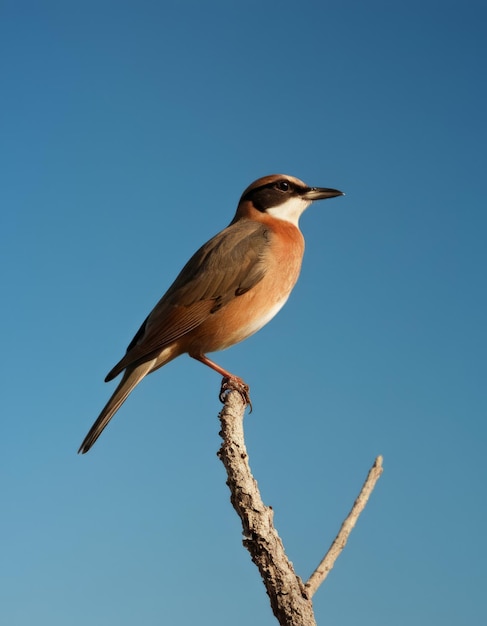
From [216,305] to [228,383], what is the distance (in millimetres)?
842

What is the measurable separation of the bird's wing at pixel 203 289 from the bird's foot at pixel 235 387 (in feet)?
2.18

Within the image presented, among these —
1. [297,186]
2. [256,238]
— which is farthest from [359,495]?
[297,186]

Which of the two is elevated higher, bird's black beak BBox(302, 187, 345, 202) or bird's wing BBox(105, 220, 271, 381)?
bird's black beak BBox(302, 187, 345, 202)

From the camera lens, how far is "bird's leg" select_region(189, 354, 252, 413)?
689cm

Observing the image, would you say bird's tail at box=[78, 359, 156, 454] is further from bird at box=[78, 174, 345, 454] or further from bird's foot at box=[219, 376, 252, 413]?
bird's foot at box=[219, 376, 252, 413]

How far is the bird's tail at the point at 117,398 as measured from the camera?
22.2 feet

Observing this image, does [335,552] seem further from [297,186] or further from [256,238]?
[297,186]

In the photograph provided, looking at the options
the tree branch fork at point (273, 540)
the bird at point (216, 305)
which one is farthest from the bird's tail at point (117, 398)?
the tree branch fork at point (273, 540)

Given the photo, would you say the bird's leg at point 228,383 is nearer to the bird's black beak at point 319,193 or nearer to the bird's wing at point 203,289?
the bird's wing at point 203,289

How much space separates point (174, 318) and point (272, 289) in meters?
1.08

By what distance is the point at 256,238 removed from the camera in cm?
773

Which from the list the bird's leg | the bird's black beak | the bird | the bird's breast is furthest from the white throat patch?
the bird's leg

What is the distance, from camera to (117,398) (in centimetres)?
703

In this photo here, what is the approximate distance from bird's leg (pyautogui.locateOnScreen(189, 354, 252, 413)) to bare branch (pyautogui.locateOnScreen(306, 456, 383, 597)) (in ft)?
6.22
